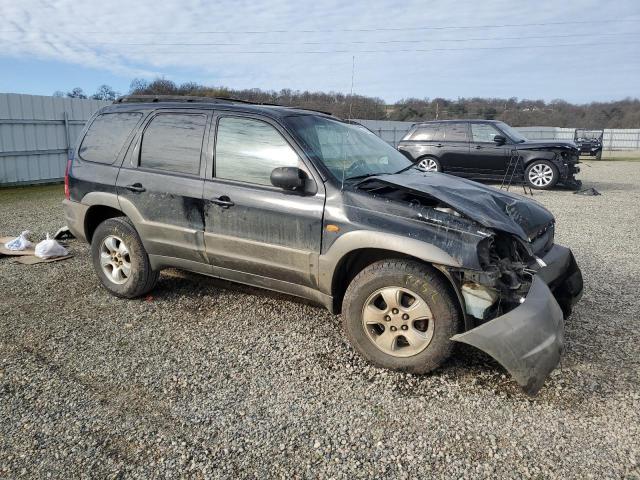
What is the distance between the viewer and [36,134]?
13.1 m

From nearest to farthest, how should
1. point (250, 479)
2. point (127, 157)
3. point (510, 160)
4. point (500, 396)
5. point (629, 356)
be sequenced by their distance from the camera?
point (250, 479) < point (500, 396) < point (629, 356) < point (127, 157) < point (510, 160)

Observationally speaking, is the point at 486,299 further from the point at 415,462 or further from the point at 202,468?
the point at 202,468

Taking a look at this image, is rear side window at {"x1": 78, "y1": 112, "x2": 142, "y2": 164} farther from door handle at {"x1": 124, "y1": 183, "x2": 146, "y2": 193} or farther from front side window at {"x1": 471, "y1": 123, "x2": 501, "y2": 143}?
front side window at {"x1": 471, "y1": 123, "x2": 501, "y2": 143}

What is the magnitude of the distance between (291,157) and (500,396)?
88.3 inches

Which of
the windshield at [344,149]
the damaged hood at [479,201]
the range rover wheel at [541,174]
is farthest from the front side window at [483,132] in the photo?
the damaged hood at [479,201]

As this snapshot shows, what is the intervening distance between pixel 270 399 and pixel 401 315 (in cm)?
103

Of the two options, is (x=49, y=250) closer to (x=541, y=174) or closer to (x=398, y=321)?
(x=398, y=321)

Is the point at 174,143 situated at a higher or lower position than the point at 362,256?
higher

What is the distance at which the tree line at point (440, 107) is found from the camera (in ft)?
16.5

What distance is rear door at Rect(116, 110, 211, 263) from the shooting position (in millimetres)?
4074

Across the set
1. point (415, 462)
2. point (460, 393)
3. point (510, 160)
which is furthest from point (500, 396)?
point (510, 160)

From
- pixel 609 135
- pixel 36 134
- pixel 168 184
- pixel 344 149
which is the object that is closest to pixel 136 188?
pixel 168 184

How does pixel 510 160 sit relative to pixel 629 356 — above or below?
above

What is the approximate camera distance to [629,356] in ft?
11.7
